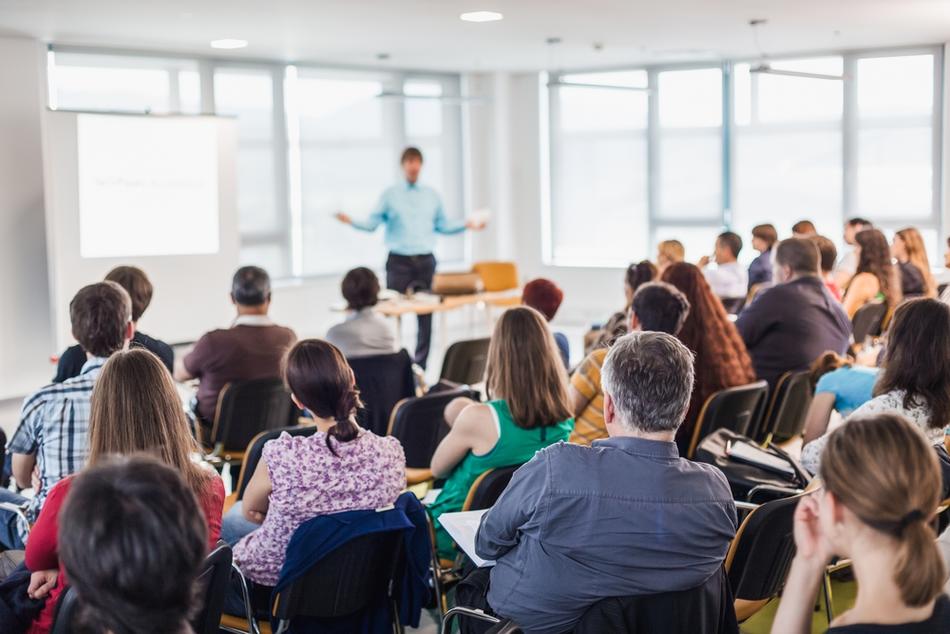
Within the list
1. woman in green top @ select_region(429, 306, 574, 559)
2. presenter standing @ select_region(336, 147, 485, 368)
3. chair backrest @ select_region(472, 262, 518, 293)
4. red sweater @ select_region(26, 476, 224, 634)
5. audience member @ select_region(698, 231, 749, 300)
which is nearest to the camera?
red sweater @ select_region(26, 476, 224, 634)

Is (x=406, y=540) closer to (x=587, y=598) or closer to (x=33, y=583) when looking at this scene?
(x=587, y=598)

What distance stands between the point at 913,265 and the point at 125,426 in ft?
21.0

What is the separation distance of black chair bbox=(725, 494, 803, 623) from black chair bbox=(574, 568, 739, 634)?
Result: 0.35m

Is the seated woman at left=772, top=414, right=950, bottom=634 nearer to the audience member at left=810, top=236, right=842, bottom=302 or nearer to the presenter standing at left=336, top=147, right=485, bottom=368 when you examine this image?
the audience member at left=810, top=236, right=842, bottom=302

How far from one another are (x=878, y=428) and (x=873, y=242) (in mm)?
5607

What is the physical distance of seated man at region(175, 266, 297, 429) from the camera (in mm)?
5098

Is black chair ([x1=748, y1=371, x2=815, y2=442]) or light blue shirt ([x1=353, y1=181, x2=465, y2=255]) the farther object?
light blue shirt ([x1=353, y1=181, x2=465, y2=255])

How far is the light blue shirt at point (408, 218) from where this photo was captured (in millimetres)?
9789

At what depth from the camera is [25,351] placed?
8516 mm

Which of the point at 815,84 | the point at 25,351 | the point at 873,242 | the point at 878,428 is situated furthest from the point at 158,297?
the point at 878,428

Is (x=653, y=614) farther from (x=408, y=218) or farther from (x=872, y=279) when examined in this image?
(x=408, y=218)

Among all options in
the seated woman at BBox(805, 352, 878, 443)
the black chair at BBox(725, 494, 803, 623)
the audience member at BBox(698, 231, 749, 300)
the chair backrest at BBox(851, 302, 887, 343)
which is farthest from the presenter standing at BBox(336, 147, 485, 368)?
the black chair at BBox(725, 494, 803, 623)

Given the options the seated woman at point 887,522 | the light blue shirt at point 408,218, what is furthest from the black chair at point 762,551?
the light blue shirt at point 408,218

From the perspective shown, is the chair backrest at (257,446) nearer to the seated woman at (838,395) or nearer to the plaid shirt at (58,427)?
the plaid shirt at (58,427)
